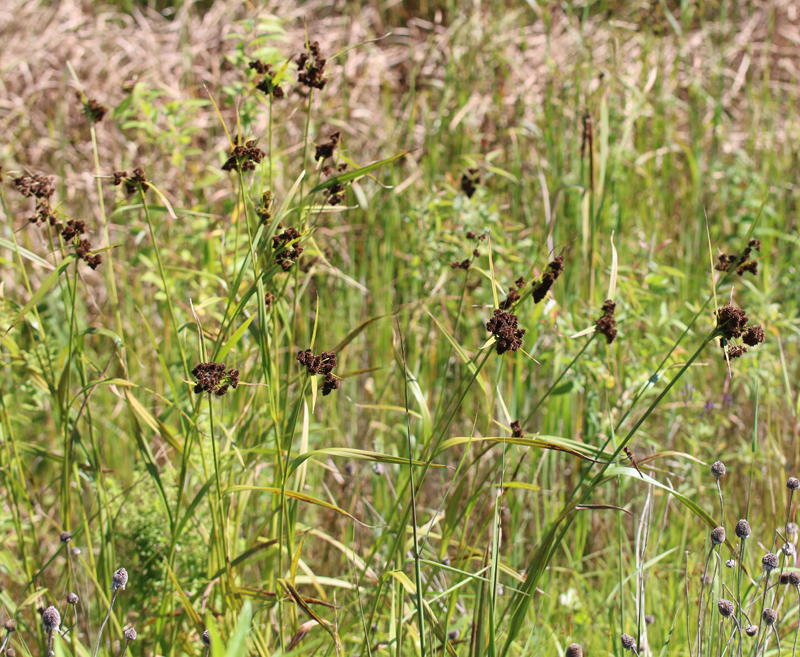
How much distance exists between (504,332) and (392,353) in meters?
1.72

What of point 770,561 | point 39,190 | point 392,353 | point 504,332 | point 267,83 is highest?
point 267,83

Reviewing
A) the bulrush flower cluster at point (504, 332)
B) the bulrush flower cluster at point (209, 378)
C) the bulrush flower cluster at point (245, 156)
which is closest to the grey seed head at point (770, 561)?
the bulrush flower cluster at point (504, 332)

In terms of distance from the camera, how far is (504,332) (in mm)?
A: 961

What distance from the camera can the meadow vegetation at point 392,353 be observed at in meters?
1.22

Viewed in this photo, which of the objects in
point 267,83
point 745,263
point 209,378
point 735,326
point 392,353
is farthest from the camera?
point 392,353

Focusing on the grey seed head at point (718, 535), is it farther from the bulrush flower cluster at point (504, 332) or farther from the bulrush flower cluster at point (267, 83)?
the bulrush flower cluster at point (267, 83)

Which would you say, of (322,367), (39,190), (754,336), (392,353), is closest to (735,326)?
(754,336)

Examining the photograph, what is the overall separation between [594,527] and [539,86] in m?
3.06

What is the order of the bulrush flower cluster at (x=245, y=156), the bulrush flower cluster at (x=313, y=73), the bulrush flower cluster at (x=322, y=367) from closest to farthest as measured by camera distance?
1. the bulrush flower cluster at (x=322, y=367)
2. the bulrush flower cluster at (x=245, y=156)
3. the bulrush flower cluster at (x=313, y=73)

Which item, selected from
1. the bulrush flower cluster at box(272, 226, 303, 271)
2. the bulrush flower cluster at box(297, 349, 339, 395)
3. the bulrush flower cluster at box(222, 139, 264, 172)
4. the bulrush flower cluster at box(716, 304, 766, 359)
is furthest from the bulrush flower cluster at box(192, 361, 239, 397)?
the bulrush flower cluster at box(716, 304, 766, 359)

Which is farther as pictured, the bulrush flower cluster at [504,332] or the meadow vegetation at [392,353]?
the meadow vegetation at [392,353]

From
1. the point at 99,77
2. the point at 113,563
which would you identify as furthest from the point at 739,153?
the point at 99,77

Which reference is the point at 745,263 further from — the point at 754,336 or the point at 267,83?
the point at 267,83

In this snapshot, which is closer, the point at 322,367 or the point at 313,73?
the point at 322,367
